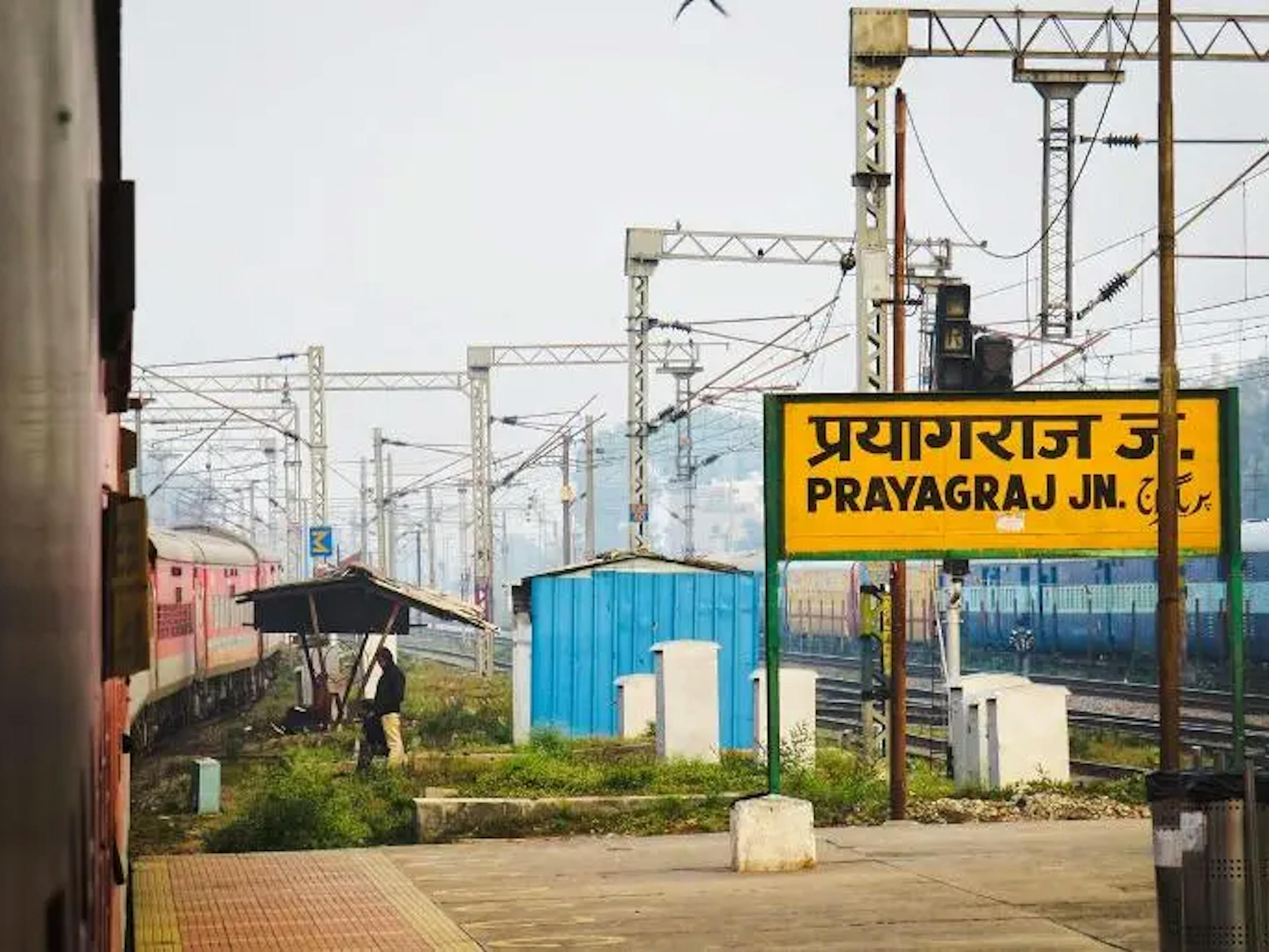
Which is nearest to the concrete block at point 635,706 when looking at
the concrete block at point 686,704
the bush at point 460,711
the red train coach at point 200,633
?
the bush at point 460,711

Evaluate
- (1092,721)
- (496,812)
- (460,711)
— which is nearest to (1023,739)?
(496,812)

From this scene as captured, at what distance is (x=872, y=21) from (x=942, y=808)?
28.2 feet

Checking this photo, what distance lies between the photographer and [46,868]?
1824mm

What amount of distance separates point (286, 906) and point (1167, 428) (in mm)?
7274

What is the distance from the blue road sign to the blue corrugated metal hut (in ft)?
53.2

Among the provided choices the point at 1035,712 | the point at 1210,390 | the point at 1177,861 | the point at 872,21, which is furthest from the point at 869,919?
the point at 872,21

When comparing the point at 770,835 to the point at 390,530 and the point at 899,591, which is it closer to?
the point at 899,591

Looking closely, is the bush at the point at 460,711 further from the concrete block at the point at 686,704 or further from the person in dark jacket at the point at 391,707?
the concrete block at the point at 686,704

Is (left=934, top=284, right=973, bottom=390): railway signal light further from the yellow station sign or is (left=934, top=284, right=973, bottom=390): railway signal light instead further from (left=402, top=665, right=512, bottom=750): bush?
(left=402, top=665, right=512, bottom=750): bush

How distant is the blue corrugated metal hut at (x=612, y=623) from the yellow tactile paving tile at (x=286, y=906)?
13.4 meters

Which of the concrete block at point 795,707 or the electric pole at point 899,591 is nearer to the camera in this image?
the electric pole at point 899,591

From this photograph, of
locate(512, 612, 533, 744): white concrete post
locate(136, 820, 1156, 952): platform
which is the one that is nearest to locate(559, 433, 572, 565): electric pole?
locate(512, 612, 533, 744): white concrete post

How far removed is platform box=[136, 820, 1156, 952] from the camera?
A: 13953mm

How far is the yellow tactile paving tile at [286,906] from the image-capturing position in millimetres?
14102
